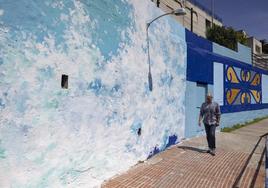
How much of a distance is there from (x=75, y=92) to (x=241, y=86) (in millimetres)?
12745

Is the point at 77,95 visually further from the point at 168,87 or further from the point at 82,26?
the point at 168,87

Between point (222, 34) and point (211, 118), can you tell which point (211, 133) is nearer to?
point (211, 118)

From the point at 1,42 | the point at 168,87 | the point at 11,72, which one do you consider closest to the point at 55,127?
the point at 11,72

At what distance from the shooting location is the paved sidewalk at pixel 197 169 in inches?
251

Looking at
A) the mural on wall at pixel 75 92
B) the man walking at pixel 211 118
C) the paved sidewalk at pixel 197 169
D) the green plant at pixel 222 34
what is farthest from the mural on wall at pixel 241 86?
the green plant at pixel 222 34

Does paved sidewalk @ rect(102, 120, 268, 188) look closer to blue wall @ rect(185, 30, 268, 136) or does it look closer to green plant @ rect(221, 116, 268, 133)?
blue wall @ rect(185, 30, 268, 136)

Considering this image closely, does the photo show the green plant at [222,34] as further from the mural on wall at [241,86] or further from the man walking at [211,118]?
the man walking at [211,118]

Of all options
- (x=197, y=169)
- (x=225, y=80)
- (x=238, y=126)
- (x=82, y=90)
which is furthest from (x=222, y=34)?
(x=82, y=90)

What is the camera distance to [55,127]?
16.6 feet

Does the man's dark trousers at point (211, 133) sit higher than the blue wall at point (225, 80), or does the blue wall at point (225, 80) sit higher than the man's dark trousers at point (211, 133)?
the blue wall at point (225, 80)

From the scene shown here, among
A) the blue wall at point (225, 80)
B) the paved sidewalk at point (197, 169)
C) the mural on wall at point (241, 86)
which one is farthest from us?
the mural on wall at point (241, 86)

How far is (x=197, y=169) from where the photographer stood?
738 centimetres

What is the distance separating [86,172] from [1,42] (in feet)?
9.03

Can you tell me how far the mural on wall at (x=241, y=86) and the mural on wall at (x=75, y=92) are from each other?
723cm
